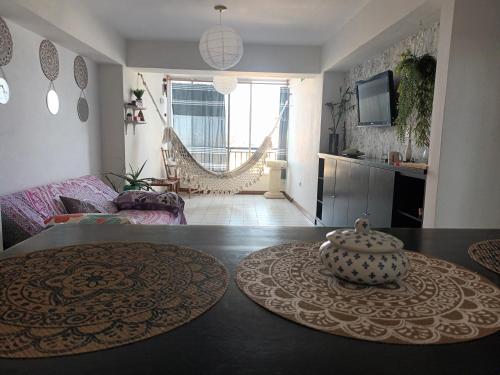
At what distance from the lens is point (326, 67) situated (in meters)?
3.99

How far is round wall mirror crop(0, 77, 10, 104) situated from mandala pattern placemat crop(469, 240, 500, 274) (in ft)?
8.65

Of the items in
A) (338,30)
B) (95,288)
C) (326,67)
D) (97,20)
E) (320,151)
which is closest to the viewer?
(95,288)

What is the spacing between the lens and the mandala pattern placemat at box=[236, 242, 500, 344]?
1.75ft

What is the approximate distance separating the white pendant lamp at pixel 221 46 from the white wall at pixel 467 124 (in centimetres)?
141

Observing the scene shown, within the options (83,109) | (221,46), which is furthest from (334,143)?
(83,109)

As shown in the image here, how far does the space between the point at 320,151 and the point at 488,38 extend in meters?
2.45

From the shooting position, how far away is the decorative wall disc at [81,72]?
11.1 ft

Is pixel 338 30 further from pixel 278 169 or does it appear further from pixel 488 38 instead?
pixel 278 169

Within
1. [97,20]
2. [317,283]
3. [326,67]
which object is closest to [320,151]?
[326,67]

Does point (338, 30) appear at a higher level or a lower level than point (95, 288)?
higher

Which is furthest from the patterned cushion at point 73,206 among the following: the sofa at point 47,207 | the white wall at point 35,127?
the white wall at point 35,127

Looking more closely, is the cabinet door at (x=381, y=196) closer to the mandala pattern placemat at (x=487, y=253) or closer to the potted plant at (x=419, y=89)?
the potted plant at (x=419, y=89)

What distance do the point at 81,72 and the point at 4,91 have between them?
1.28m

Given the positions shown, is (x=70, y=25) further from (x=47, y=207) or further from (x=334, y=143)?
(x=334, y=143)
